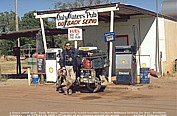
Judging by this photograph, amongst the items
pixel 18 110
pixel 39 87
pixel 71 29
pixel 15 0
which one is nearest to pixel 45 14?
pixel 71 29

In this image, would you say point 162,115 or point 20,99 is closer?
point 162,115

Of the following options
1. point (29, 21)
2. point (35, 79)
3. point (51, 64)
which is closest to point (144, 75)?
point (51, 64)

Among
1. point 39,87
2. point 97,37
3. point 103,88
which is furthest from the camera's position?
point 97,37

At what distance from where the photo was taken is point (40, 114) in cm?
916

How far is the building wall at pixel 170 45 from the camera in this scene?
66.0ft

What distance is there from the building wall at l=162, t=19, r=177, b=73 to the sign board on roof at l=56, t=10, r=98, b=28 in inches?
230

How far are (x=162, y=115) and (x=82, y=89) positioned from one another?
618 centimetres

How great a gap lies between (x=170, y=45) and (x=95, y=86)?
29.0ft

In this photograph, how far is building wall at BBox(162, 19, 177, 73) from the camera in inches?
792

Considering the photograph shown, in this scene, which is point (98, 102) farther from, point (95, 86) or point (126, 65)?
point (126, 65)

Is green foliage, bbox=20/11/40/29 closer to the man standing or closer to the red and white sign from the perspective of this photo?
the red and white sign

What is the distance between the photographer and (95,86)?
13531mm

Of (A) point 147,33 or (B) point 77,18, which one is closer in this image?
(B) point 77,18

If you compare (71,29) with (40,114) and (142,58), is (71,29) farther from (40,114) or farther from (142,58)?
(40,114)
